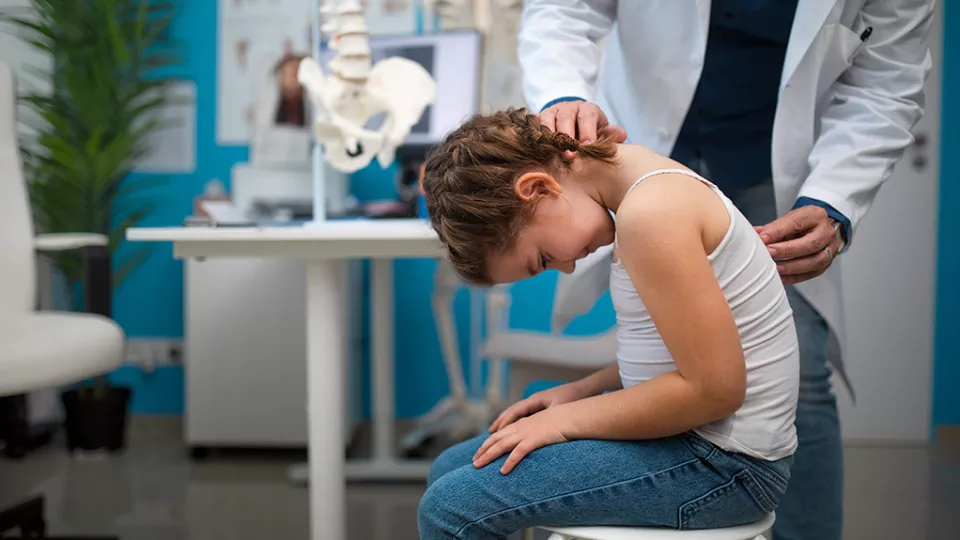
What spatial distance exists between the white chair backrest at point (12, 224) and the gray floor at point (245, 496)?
1.96ft

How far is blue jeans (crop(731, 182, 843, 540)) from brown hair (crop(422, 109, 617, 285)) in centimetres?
51

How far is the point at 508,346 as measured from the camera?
217 centimetres

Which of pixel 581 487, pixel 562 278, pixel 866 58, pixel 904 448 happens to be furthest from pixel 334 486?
pixel 904 448

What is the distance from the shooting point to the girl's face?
967mm

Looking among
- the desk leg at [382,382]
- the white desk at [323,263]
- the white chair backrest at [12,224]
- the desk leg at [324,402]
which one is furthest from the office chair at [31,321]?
the desk leg at [382,382]

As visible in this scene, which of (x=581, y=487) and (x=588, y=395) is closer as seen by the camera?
(x=581, y=487)

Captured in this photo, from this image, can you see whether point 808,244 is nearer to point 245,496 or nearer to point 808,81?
point 808,81

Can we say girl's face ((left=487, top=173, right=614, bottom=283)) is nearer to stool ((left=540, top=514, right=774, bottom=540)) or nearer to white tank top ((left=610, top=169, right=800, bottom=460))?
white tank top ((left=610, top=169, right=800, bottom=460))

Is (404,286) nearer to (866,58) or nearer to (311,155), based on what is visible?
(311,155)

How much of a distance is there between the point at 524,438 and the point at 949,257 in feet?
8.73

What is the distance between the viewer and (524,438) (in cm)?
98

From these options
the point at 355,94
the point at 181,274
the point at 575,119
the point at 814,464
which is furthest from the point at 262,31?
the point at 814,464

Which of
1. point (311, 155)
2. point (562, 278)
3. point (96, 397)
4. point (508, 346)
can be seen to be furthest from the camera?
point (311, 155)

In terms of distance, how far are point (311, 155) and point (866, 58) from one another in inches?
81.4
